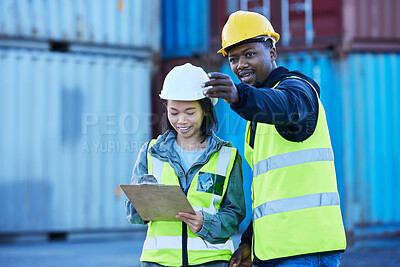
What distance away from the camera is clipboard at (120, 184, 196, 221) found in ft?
8.10

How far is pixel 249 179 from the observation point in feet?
29.0

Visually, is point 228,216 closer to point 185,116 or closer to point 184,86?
point 185,116

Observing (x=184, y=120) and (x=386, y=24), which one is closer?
(x=184, y=120)

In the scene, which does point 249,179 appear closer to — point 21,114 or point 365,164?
point 365,164

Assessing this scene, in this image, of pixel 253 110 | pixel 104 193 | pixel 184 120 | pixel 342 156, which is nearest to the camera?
pixel 253 110

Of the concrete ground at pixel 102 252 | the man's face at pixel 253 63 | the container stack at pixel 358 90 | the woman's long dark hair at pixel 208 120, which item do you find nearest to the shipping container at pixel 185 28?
the container stack at pixel 358 90

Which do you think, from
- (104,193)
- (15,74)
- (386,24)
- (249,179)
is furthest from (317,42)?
(15,74)

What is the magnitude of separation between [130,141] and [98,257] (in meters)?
2.95

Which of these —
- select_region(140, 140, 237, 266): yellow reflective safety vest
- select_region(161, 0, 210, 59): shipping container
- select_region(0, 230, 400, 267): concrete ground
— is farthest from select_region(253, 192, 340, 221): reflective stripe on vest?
select_region(161, 0, 210, 59): shipping container

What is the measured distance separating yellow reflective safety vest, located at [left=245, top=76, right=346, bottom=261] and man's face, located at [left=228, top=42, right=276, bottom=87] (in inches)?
13.2

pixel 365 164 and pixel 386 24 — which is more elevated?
pixel 386 24

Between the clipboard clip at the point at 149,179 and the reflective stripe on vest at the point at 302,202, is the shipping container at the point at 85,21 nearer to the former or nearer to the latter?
the clipboard clip at the point at 149,179

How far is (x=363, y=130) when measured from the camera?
8578 millimetres

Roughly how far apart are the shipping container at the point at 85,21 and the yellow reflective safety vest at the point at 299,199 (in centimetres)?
735
